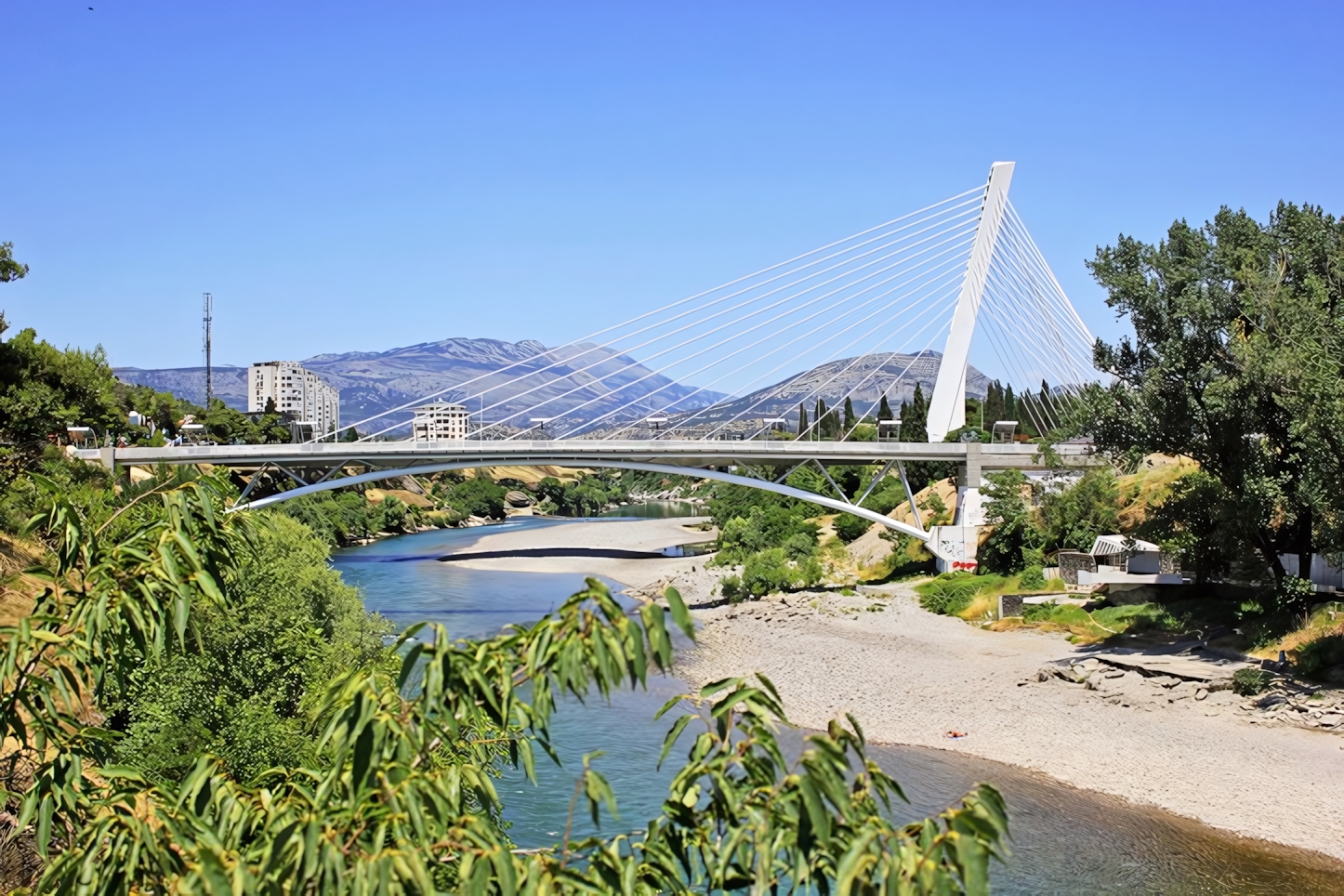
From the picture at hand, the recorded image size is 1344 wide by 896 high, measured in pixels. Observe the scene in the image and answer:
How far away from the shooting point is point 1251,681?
20.5 meters

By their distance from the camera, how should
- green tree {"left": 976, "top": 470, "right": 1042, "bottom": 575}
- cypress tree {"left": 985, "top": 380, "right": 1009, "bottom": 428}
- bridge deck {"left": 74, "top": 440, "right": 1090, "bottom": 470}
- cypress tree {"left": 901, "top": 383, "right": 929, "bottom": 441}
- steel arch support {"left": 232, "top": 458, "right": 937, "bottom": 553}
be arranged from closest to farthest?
green tree {"left": 976, "top": 470, "right": 1042, "bottom": 575} → steel arch support {"left": 232, "top": 458, "right": 937, "bottom": 553} → bridge deck {"left": 74, "top": 440, "right": 1090, "bottom": 470} → cypress tree {"left": 901, "top": 383, "right": 929, "bottom": 441} → cypress tree {"left": 985, "top": 380, "right": 1009, "bottom": 428}

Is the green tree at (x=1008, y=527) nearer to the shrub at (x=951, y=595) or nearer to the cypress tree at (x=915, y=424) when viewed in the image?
the shrub at (x=951, y=595)

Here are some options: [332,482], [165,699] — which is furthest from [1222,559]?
[332,482]

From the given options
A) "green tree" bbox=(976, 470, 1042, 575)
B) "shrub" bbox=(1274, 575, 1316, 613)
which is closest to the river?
"shrub" bbox=(1274, 575, 1316, 613)

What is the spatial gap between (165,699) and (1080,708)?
1510cm

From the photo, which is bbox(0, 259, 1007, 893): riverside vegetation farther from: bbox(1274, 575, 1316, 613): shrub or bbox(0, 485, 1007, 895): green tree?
bbox(1274, 575, 1316, 613): shrub

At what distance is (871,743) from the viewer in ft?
66.2

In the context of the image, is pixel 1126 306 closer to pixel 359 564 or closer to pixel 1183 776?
pixel 1183 776

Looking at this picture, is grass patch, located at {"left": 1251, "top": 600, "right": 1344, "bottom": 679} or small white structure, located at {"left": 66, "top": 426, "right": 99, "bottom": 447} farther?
small white structure, located at {"left": 66, "top": 426, "right": 99, "bottom": 447}

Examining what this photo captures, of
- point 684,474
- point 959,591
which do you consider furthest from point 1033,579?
point 684,474

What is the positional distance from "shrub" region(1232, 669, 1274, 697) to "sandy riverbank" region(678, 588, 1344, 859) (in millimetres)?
359

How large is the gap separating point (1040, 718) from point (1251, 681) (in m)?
3.50

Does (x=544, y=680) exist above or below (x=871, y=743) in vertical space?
above

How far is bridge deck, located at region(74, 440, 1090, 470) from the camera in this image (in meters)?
39.7
